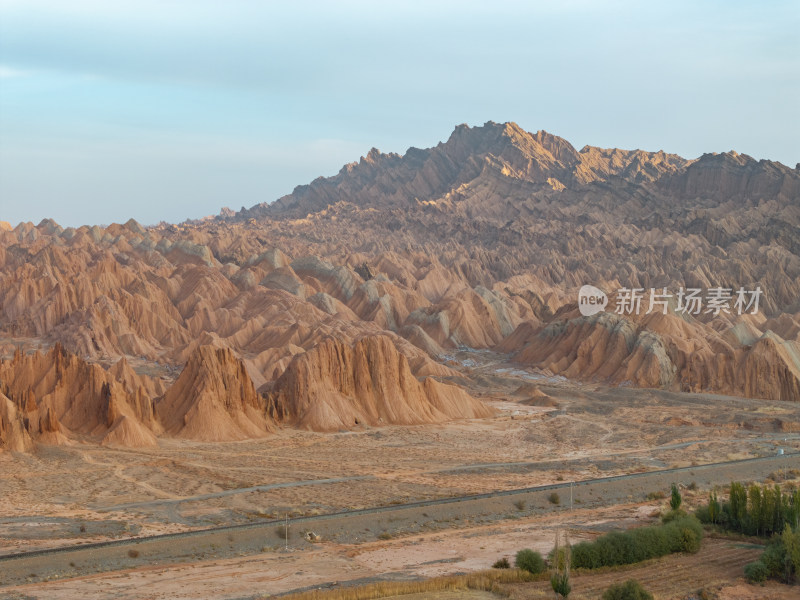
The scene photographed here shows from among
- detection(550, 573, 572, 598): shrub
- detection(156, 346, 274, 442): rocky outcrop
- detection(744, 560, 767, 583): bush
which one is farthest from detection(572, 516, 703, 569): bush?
detection(156, 346, 274, 442): rocky outcrop

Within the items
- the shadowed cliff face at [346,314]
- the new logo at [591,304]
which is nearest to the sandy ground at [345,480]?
the shadowed cliff face at [346,314]

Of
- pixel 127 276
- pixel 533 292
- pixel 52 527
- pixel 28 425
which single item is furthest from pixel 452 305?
pixel 52 527

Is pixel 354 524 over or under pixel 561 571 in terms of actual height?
over

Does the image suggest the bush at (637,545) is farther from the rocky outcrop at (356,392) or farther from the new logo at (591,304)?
the new logo at (591,304)

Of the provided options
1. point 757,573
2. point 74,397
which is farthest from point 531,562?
point 74,397

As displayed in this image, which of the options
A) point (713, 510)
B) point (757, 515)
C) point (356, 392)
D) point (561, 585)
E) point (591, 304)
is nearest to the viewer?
point (561, 585)

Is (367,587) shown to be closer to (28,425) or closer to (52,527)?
(52,527)

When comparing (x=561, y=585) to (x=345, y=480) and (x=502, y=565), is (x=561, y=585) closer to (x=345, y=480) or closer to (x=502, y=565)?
(x=502, y=565)
